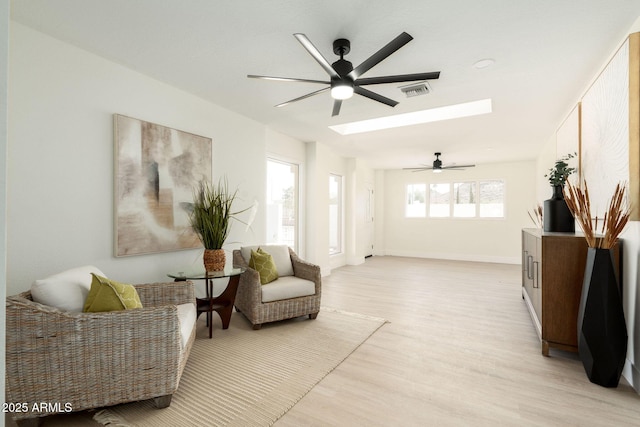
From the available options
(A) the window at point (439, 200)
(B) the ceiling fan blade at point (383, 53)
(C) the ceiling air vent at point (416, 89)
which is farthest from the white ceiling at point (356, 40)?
(A) the window at point (439, 200)

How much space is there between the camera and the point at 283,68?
2.79 m

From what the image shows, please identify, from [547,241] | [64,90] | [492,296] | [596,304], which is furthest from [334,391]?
[492,296]

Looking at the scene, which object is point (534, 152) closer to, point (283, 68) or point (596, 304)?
point (596, 304)

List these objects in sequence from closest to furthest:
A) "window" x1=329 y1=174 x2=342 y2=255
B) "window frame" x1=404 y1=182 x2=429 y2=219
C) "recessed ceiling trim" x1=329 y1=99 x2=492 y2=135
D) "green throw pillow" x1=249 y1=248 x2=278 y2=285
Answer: "green throw pillow" x1=249 y1=248 x2=278 y2=285 < "recessed ceiling trim" x1=329 y1=99 x2=492 y2=135 < "window" x1=329 y1=174 x2=342 y2=255 < "window frame" x1=404 y1=182 x2=429 y2=219

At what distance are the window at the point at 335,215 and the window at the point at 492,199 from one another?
12.6 ft

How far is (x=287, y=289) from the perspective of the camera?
10.9 feet

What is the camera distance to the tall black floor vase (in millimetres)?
2107

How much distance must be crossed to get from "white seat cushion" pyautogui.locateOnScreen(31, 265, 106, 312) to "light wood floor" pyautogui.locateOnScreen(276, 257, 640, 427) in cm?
145

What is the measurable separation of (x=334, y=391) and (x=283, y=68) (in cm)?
268

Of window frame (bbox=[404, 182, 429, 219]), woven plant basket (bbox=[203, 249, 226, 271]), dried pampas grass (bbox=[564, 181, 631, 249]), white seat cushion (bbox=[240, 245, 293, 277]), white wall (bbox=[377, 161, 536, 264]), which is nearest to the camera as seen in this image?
dried pampas grass (bbox=[564, 181, 631, 249])

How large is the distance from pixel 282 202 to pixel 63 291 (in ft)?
11.9

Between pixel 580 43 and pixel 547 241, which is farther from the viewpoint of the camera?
pixel 547 241

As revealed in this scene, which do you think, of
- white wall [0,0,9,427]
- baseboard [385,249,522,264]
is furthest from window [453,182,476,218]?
white wall [0,0,9,427]

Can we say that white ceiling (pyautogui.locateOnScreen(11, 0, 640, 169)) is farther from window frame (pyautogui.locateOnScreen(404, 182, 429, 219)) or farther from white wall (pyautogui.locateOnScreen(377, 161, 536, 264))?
window frame (pyautogui.locateOnScreen(404, 182, 429, 219))
